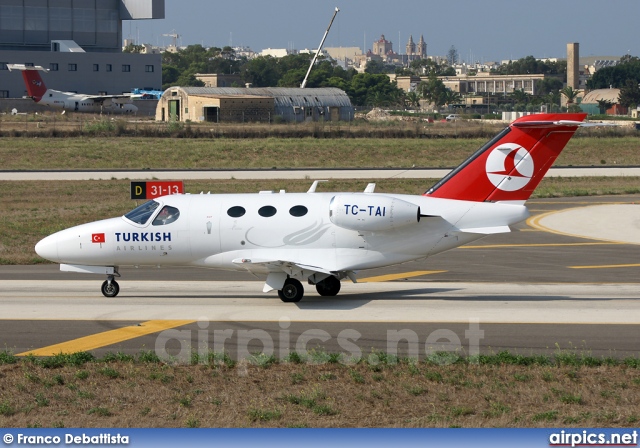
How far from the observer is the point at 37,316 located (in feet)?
67.2

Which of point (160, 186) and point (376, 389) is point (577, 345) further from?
point (160, 186)

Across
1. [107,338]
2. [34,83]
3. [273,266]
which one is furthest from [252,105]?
[107,338]

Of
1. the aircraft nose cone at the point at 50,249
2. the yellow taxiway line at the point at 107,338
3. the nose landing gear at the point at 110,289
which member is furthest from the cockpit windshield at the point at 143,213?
the yellow taxiway line at the point at 107,338

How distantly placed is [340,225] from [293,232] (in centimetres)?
114

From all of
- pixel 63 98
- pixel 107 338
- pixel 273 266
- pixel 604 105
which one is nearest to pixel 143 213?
pixel 273 266

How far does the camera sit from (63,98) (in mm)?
116188

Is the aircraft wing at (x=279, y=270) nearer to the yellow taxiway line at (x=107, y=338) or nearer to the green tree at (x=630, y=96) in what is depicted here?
the yellow taxiway line at (x=107, y=338)

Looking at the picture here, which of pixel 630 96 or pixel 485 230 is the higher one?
pixel 630 96

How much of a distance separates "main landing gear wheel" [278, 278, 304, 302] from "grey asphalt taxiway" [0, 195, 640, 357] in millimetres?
302

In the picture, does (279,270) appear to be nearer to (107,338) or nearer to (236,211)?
(236,211)

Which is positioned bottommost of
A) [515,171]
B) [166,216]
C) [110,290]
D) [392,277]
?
[392,277]

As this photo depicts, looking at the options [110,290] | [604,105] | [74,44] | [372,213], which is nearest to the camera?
[372,213]

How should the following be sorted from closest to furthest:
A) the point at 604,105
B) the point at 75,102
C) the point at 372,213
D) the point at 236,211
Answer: the point at 372,213 → the point at 236,211 → the point at 75,102 → the point at 604,105

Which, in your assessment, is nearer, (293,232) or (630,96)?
(293,232)
